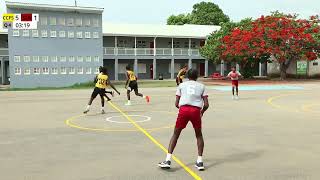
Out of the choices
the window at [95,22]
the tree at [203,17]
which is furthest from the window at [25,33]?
the tree at [203,17]

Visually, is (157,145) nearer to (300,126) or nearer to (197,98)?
(197,98)

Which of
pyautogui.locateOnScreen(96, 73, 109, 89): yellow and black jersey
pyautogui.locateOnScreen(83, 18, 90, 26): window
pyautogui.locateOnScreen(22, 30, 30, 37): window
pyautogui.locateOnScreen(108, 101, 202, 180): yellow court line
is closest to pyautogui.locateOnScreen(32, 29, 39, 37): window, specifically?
pyautogui.locateOnScreen(22, 30, 30, 37): window

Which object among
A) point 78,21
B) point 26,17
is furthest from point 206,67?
point 26,17

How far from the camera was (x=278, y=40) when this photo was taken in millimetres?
39219

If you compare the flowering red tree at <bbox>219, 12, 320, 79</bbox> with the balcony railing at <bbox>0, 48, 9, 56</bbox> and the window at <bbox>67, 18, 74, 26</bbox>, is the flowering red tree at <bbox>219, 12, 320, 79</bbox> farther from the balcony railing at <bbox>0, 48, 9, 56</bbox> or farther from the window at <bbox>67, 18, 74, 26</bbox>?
the balcony railing at <bbox>0, 48, 9, 56</bbox>

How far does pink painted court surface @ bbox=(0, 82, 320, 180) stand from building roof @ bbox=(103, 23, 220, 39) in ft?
116

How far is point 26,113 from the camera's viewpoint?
51.7ft

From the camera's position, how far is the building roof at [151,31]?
49.6 meters

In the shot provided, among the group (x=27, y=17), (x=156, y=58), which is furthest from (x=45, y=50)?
(x=156, y=58)

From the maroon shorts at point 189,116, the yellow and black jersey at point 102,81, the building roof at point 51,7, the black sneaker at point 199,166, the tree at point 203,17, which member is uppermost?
the tree at point 203,17

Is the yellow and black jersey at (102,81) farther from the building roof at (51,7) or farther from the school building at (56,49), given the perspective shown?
the building roof at (51,7)

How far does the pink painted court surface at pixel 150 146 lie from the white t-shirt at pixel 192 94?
114cm

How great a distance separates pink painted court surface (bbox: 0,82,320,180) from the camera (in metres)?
6.77

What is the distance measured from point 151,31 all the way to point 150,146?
144 feet
